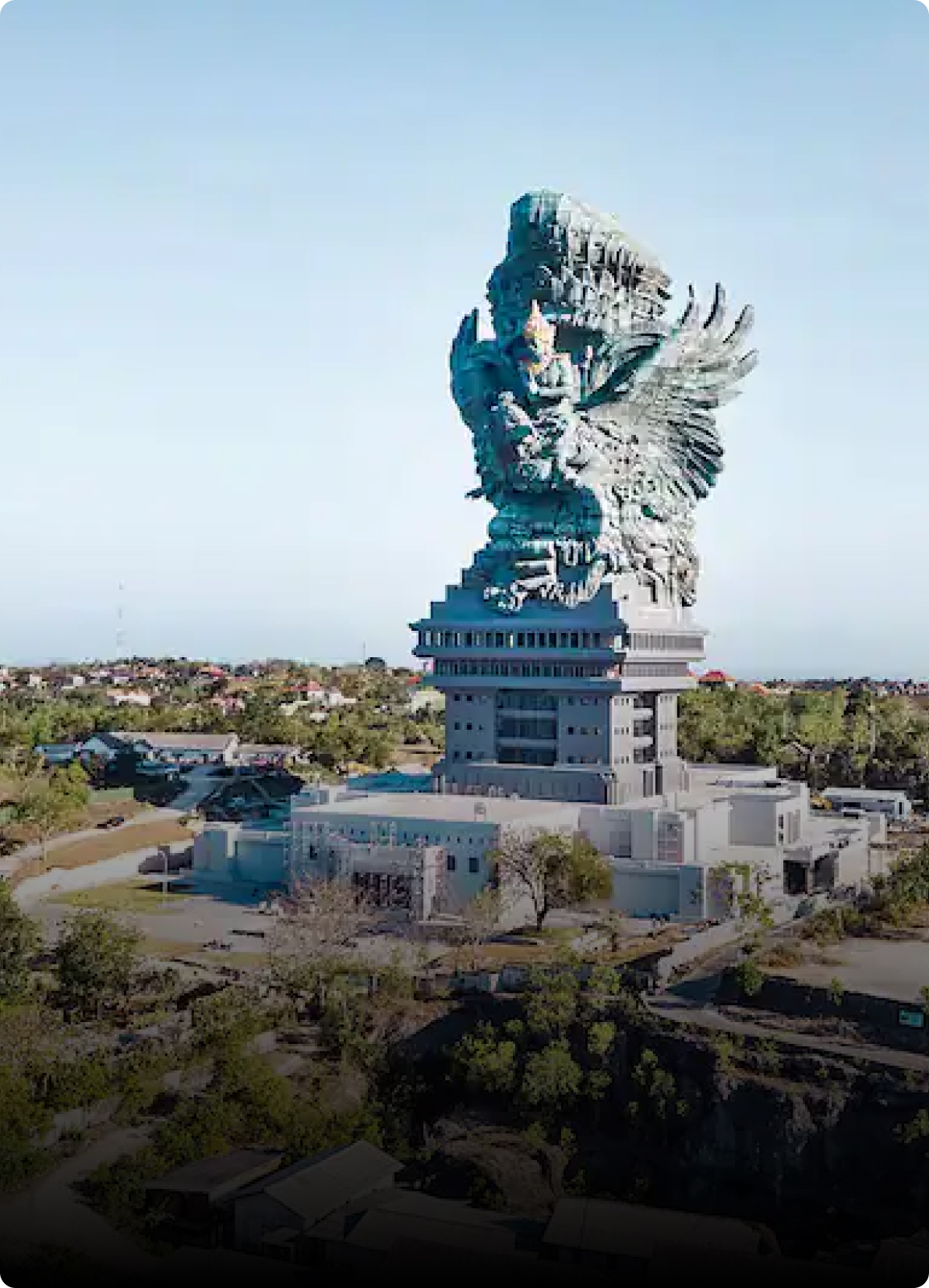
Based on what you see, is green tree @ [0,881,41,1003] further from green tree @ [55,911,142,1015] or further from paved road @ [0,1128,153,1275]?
paved road @ [0,1128,153,1275]

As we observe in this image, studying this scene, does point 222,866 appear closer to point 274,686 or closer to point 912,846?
point 912,846

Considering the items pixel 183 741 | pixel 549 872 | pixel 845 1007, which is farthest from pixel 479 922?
pixel 183 741

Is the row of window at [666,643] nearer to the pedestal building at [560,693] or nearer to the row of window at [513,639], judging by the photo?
the pedestal building at [560,693]

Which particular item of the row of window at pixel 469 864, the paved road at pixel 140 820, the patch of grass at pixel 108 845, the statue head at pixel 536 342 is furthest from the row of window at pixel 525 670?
the paved road at pixel 140 820

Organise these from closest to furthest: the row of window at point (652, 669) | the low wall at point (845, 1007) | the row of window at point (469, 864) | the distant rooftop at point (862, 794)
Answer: the low wall at point (845, 1007), the row of window at point (469, 864), the row of window at point (652, 669), the distant rooftop at point (862, 794)

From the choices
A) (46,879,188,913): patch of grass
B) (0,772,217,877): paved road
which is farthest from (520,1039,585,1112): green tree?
(0,772,217,877): paved road

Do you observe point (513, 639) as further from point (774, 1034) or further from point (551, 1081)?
point (551, 1081)
